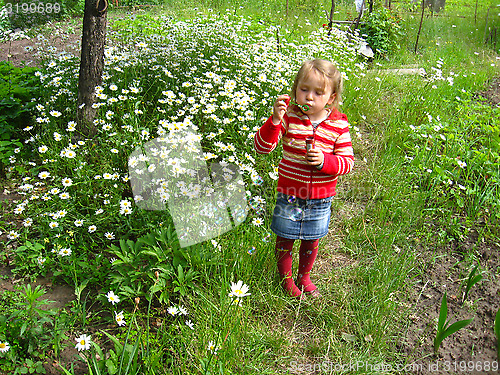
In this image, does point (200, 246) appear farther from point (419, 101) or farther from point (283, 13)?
point (283, 13)

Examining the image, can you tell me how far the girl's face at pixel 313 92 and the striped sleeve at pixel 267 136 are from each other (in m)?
0.17

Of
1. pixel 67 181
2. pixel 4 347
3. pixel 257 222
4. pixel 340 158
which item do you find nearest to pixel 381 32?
pixel 257 222

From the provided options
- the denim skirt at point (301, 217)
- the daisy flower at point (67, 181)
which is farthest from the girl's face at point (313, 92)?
the daisy flower at point (67, 181)

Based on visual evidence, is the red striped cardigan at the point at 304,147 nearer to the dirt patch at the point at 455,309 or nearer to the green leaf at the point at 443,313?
the green leaf at the point at 443,313

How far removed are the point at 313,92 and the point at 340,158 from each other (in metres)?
0.37

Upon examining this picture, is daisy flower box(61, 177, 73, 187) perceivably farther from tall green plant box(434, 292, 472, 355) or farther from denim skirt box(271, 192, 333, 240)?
tall green plant box(434, 292, 472, 355)

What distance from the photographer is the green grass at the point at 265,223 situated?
2021 mm

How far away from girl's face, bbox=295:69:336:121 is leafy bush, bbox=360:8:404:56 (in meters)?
5.45

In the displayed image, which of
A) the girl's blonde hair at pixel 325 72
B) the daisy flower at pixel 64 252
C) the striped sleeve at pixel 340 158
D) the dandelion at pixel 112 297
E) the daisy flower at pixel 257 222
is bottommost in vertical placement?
the dandelion at pixel 112 297

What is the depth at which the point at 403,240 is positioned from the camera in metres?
2.89

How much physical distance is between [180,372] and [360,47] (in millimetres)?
5613

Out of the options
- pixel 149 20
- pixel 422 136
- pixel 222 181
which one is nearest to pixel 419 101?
pixel 422 136

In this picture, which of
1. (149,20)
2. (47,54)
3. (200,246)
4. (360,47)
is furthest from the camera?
(149,20)

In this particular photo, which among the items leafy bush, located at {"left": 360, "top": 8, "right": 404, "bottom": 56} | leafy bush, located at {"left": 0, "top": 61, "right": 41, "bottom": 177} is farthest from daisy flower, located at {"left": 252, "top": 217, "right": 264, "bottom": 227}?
leafy bush, located at {"left": 360, "top": 8, "right": 404, "bottom": 56}
